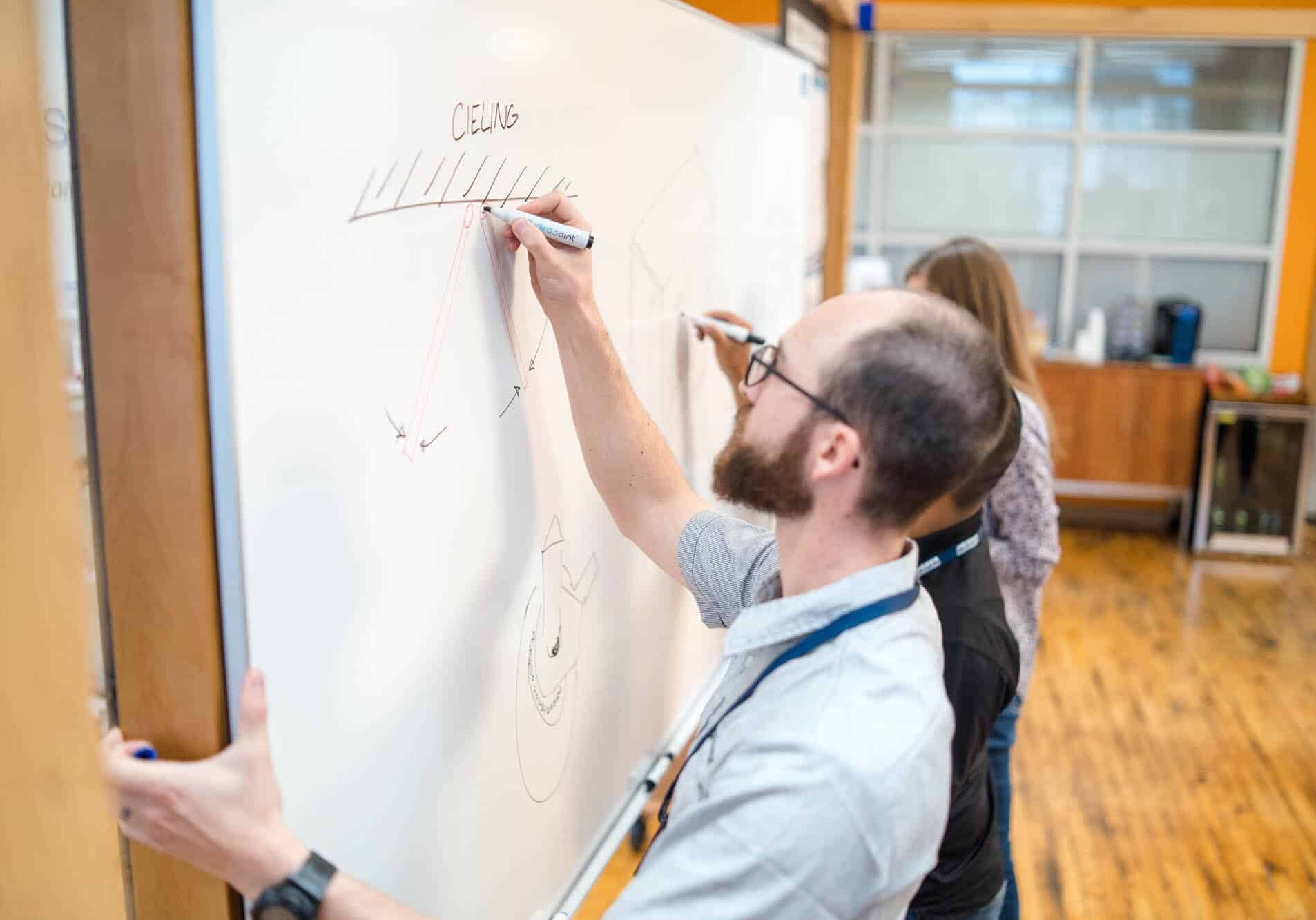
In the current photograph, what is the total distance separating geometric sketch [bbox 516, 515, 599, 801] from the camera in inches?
50.1

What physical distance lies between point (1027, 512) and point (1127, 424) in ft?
13.3

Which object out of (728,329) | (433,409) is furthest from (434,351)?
(728,329)

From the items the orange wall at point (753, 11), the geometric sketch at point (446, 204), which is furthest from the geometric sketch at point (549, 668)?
the orange wall at point (753, 11)

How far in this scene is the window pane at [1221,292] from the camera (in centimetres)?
615

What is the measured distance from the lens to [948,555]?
60.7 inches

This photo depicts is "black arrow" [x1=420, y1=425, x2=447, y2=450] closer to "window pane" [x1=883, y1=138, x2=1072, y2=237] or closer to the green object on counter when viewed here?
the green object on counter

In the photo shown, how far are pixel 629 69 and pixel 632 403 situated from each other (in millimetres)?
424

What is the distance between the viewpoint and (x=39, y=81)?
64 centimetres

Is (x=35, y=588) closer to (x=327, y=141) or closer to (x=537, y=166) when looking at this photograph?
(x=327, y=141)

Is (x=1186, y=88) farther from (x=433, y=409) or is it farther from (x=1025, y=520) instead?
(x=433, y=409)

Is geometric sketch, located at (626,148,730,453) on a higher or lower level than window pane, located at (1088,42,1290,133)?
lower

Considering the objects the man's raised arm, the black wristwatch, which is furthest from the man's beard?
the black wristwatch

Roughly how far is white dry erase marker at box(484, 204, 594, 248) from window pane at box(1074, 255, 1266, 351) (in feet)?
18.6

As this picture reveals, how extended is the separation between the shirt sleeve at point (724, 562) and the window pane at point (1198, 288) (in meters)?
5.47
